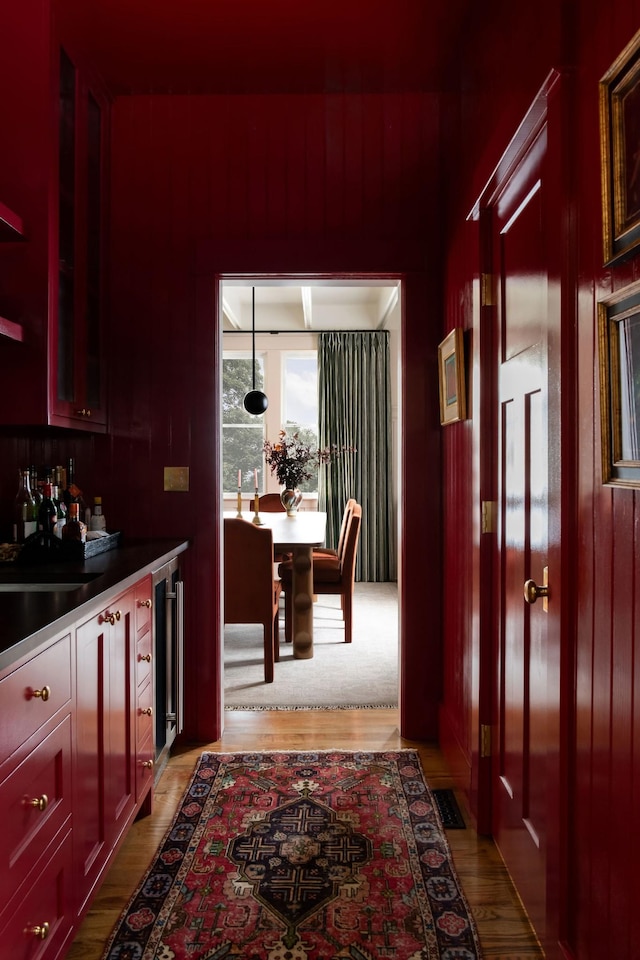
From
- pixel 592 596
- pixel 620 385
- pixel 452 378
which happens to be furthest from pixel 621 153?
pixel 452 378

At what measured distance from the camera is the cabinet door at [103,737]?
1.55 meters

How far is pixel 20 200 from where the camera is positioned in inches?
83.5

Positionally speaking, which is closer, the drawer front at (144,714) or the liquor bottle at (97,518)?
the drawer front at (144,714)

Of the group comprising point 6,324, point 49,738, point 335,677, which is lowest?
point 335,677

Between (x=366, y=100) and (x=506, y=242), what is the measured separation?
53.0 inches

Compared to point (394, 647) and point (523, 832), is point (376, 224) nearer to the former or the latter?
point (523, 832)

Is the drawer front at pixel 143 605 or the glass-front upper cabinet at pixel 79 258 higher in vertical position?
the glass-front upper cabinet at pixel 79 258

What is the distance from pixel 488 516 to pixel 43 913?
1587 mm

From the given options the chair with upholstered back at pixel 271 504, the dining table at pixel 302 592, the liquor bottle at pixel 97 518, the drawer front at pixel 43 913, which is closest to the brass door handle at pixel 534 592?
the drawer front at pixel 43 913

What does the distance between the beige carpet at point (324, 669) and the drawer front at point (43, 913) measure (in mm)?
1826

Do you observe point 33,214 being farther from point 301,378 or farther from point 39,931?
point 301,378

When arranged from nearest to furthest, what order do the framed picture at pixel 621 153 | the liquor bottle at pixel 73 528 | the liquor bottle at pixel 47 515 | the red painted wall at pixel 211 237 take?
the framed picture at pixel 621 153 < the liquor bottle at pixel 73 528 < the liquor bottle at pixel 47 515 < the red painted wall at pixel 211 237

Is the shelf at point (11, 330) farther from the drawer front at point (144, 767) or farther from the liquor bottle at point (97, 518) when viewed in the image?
the drawer front at point (144, 767)

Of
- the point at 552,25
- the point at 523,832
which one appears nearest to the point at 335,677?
the point at 523,832
